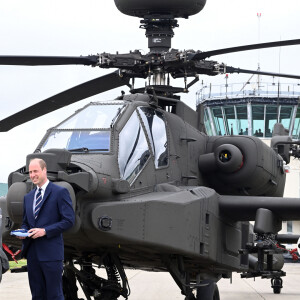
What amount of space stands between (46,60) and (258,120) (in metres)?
34.0

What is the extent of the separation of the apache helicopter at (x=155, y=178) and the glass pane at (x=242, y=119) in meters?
29.8

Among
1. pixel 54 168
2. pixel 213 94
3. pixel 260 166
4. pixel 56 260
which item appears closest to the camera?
pixel 56 260

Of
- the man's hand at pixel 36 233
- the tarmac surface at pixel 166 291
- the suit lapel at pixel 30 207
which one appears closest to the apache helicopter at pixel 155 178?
the suit lapel at pixel 30 207

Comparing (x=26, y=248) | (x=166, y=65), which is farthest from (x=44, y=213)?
(x=166, y=65)

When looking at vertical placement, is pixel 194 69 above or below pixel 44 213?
above

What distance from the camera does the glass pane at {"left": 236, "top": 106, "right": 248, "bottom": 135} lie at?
44844mm

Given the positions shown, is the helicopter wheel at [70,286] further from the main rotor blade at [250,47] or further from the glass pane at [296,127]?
the glass pane at [296,127]

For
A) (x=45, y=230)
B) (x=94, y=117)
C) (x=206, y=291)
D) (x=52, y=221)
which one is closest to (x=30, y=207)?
(x=52, y=221)

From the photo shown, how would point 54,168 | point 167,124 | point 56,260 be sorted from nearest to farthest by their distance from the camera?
1. point 56,260
2. point 54,168
3. point 167,124

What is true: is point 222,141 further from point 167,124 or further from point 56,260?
point 56,260

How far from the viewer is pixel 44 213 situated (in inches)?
336

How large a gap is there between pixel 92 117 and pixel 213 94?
1457 inches

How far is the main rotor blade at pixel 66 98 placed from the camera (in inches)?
527

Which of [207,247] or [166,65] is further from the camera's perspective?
[166,65]
